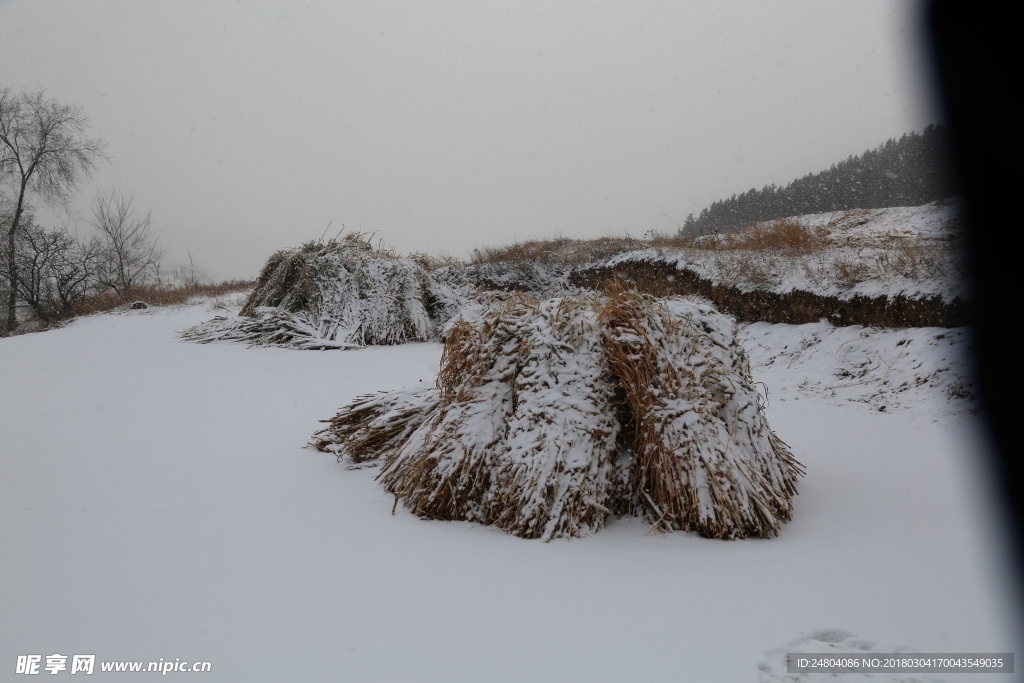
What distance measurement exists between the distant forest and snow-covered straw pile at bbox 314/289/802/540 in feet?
32.8

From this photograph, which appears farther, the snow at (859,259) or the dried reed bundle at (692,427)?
the snow at (859,259)

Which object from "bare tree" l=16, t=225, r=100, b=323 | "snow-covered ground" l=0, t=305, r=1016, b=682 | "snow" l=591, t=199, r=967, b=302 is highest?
"bare tree" l=16, t=225, r=100, b=323

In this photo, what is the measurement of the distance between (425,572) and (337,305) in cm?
712

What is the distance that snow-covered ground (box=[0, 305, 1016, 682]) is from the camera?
1328 mm

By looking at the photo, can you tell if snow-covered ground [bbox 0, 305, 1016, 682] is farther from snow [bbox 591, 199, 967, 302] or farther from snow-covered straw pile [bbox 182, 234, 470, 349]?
snow-covered straw pile [bbox 182, 234, 470, 349]

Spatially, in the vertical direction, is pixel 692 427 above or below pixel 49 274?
below

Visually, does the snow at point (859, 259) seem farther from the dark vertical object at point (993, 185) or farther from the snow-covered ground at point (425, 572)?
the snow-covered ground at point (425, 572)

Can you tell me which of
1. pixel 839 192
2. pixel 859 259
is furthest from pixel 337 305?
pixel 839 192

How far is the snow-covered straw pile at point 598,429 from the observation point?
2.01m

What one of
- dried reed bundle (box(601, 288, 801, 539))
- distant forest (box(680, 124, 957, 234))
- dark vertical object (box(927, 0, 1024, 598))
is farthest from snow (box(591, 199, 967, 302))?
dried reed bundle (box(601, 288, 801, 539))

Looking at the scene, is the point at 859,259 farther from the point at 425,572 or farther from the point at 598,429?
the point at 425,572

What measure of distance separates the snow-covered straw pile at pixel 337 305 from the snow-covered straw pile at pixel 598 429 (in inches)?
226

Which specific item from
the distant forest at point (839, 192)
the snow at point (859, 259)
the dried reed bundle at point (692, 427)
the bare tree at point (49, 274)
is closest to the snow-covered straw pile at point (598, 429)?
the dried reed bundle at point (692, 427)

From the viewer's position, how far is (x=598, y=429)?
2.09m
